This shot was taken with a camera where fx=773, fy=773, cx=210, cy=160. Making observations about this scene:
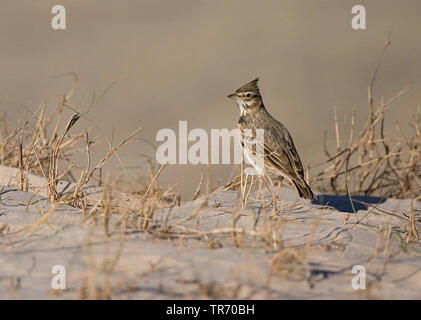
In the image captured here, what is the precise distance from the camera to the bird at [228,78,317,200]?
6902mm

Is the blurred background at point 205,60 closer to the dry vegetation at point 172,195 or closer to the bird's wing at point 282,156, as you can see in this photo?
the dry vegetation at point 172,195

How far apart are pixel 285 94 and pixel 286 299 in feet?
38.5

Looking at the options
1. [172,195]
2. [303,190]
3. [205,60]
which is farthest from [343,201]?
[205,60]

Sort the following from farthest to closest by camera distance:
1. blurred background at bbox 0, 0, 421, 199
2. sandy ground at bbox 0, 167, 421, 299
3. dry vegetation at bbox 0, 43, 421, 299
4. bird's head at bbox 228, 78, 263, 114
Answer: blurred background at bbox 0, 0, 421, 199
bird's head at bbox 228, 78, 263, 114
dry vegetation at bbox 0, 43, 421, 299
sandy ground at bbox 0, 167, 421, 299

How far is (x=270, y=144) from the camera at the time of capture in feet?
23.3

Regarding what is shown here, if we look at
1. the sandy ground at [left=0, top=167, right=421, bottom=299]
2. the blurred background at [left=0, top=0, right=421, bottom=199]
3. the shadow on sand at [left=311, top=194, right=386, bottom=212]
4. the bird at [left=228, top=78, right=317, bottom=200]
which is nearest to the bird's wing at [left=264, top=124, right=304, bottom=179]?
the bird at [left=228, top=78, right=317, bottom=200]

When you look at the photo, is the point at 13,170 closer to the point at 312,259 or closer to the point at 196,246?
the point at 196,246

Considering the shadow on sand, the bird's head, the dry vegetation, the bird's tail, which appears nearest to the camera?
the dry vegetation

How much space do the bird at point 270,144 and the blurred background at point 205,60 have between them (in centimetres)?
423

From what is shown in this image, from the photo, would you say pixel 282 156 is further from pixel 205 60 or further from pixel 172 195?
pixel 205 60

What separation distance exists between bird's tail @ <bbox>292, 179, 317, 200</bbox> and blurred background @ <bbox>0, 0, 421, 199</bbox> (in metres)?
4.95

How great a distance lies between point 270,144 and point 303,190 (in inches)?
22.2

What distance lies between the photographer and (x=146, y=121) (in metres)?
13.9

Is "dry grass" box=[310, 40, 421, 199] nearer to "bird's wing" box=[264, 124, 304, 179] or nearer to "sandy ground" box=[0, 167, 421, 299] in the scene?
"bird's wing" box=[264, 124, 304, 179]
